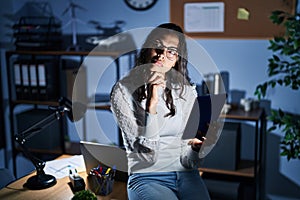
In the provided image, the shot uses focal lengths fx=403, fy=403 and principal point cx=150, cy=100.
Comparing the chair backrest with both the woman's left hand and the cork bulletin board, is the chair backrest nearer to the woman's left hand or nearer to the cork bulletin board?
the woman's left hand

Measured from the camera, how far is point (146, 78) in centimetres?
169

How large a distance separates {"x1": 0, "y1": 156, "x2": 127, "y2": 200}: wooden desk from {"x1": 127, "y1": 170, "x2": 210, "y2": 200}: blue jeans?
7 cm

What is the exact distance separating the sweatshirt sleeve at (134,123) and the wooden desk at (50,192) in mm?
199

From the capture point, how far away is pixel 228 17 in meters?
2.78

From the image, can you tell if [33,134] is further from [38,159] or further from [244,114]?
[244,114]

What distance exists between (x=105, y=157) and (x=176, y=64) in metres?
0.55

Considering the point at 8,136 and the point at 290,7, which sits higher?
the point at 290,7

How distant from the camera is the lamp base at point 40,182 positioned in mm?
1831

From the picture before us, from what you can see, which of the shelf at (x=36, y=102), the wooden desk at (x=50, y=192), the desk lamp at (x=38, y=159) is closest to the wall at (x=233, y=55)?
the shelf at (x=36, y=102)

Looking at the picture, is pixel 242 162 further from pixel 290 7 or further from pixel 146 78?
pixel 146 78

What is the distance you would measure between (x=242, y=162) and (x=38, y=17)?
195cm

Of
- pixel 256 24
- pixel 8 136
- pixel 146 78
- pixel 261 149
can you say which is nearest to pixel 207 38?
pixel 256 24

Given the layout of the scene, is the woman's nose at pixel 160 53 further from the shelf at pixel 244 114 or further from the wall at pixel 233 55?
the wall at pixel 233 55

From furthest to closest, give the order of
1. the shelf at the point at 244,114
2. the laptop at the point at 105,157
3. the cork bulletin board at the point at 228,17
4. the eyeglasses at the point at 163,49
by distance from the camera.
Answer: the cork bulletin board at the point at 228,17 → the shelf at the point at 244,114 → the laptop at the point at 105,157 → the eyeglasses at the point at 163,49
